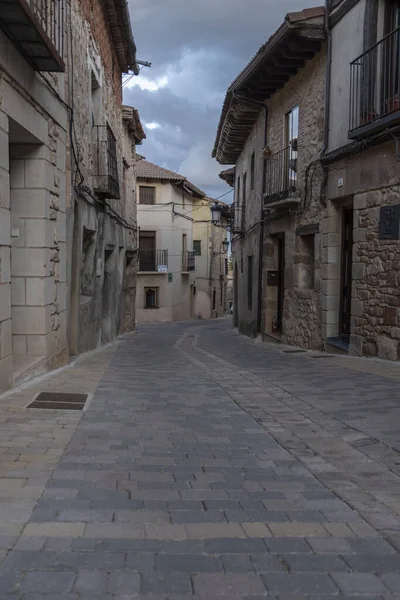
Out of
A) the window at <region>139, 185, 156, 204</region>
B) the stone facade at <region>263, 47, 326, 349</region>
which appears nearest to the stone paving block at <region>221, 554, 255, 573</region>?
the stone facade at <region>263, 47, 326, 349</region>

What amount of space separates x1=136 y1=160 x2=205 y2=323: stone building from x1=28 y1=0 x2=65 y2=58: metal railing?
84.3ft

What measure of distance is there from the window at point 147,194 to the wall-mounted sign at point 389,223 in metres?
26.2

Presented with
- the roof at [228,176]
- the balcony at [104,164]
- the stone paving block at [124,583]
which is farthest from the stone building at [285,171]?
the stone paving block at [124,583]

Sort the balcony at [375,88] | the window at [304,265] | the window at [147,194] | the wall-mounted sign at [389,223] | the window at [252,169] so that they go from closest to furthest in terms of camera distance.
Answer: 1. the balcony at [375,88]
2. the wall-mounted sign at [389,223]
3. the window at [304,265]
4. the window at [252,169]
5. the window at [147,194]

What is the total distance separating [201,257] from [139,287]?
937 cm

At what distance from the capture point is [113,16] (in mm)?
12656

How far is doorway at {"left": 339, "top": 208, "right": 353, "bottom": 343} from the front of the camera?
1048 cm

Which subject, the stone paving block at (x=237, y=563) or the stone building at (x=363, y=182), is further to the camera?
the stone building at (x=363, y=182)

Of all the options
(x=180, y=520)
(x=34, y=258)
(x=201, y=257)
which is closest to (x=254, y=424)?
(x=180, y=520)

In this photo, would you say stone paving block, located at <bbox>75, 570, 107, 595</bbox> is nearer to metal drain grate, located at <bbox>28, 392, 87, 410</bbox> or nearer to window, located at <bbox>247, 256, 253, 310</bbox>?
metal drain grate, located at <bbox>28, 392, 87, 410</bbox>

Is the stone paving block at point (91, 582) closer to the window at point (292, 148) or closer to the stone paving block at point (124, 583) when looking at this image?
the stone paving block at point (124, 583)

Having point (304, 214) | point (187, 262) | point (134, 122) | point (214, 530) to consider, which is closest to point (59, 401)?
point (214, 530)

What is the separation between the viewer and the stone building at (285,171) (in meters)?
Answer: 11.2

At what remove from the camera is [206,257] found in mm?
42375
